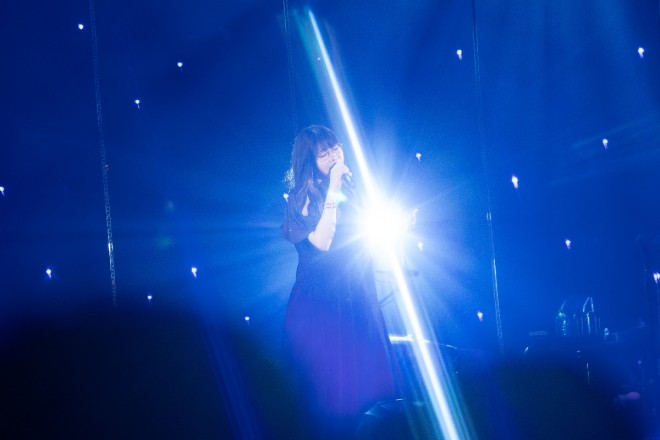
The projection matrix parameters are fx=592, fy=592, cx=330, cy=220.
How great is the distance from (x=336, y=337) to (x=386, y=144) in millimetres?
1763

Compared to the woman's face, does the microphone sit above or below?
below

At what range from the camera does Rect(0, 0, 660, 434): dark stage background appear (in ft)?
11.3

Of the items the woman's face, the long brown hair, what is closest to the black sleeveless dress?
the long brown hair

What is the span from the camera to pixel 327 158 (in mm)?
2332

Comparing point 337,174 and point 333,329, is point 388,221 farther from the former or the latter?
point 333,329

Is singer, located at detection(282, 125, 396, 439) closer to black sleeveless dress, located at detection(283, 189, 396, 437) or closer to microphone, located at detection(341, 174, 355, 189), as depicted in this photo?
black sleeveless dress, located at detection(283, 189, 396, 437)

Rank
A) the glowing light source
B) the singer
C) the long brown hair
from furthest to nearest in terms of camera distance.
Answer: the glowing light source → the long brown hair → the singer

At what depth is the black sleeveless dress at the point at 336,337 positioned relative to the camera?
2180 mm

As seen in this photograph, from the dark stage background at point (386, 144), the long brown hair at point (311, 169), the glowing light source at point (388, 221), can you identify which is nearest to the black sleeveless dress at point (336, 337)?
the long brown hair at point (311, 169)

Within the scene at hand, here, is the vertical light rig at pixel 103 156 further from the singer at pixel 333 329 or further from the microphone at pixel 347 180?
the microphone at pixel 347 180

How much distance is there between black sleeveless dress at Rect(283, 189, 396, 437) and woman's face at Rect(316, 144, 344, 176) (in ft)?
0.77

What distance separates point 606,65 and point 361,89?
1.47 meters

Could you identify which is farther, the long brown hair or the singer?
the long brown hair

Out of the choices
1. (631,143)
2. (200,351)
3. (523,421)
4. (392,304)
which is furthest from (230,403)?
(631,143)
